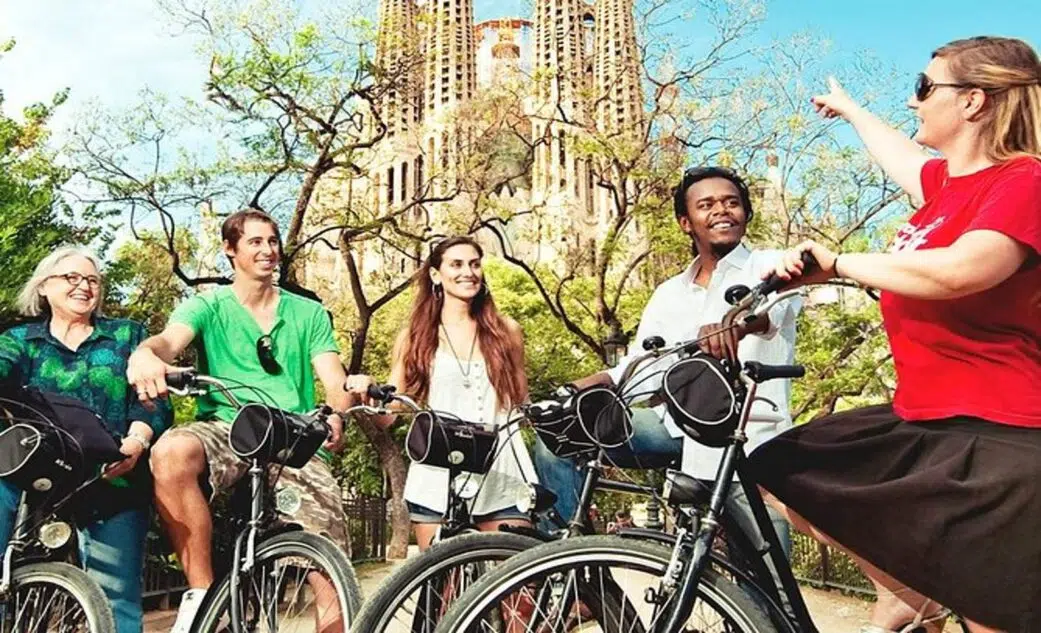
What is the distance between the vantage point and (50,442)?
3.49 m

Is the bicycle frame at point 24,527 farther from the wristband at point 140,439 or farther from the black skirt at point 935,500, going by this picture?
the black skirt at point 935,500

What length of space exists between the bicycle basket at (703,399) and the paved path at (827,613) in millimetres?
5712

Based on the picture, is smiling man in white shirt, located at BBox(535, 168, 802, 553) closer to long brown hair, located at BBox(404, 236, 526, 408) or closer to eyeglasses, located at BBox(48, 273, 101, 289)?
long brown hair, located at BBox(404, 236, 526, 408)

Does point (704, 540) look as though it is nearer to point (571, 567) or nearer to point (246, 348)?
point (571, 567)

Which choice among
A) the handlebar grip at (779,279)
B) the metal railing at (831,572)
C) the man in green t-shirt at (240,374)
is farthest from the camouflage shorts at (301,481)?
the metal railing at (831,572)

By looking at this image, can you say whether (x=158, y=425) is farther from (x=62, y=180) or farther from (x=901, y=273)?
(x=62, y=180)

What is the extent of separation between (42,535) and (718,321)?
272cm

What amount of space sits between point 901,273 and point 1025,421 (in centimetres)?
45

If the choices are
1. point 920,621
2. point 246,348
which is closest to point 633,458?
point 920,621

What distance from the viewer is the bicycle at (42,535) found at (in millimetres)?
3426

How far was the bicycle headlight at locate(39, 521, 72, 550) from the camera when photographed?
11.9 feet

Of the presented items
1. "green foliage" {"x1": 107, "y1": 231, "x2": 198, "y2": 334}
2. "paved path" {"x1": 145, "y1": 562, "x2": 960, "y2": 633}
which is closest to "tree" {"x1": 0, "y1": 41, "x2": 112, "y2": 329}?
"green foliage" {"x1": 107, "y1": 231, "x2": 198, "y2": 334}

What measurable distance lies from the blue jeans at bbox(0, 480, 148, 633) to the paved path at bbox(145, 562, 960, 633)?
Answer: 379 centimetres

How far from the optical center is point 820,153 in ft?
59.8
